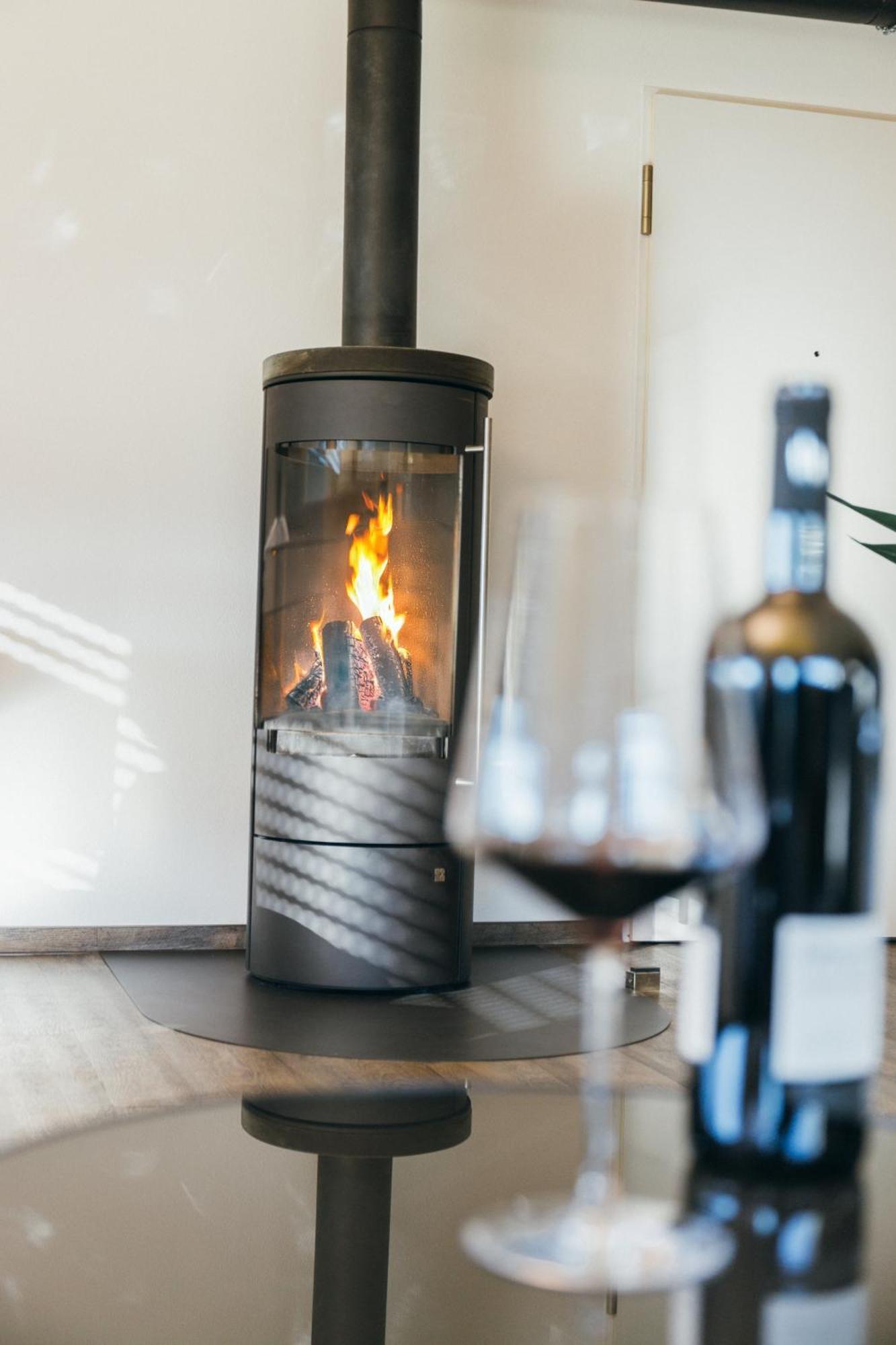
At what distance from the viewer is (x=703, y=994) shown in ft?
1.80

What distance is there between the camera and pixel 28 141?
3604 millimetres

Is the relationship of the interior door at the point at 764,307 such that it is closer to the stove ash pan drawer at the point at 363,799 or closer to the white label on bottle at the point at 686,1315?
the stove ash pan drawer at the point at 363,799

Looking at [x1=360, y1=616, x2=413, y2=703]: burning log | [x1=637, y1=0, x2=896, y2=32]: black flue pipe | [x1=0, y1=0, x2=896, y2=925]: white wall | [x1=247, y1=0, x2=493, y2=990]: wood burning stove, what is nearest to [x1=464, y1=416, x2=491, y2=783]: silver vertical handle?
[x1=247, y1=0, x2=493, y2=990]: wood burning stove

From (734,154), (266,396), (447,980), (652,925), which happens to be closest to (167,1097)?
(447,980)

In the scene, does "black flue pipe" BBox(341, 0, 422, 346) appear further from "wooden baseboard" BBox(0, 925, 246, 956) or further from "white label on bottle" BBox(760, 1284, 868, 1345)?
"white label on bottle" BBox(760, 1284, 868, 1345)

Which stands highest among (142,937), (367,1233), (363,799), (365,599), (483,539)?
(483,539)

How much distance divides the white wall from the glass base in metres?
3.25

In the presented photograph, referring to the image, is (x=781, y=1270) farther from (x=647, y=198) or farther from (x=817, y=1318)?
(x=647, y=198)

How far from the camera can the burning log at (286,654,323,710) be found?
317 centimetres

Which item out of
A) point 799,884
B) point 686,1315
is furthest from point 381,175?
point 686,1315

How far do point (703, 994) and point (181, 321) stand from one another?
340cm

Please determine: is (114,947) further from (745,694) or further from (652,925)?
(745,694)

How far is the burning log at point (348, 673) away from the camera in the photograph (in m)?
3.14

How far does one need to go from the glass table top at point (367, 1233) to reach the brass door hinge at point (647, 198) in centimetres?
355
